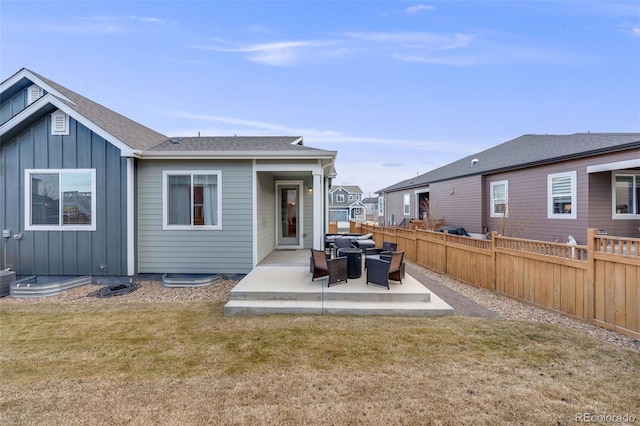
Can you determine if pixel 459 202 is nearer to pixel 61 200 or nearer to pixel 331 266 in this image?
pixel 331 266

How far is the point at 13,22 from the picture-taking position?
8727 millimetres

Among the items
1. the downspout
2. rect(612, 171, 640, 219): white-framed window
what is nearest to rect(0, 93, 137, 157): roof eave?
the downspout

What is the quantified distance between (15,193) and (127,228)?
9.34 ft

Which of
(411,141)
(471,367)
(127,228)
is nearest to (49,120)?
(127,228)

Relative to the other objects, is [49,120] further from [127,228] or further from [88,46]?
[88,46]

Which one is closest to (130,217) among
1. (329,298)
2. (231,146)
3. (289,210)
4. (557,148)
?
(231,146)

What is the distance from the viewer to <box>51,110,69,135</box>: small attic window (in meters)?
6.68

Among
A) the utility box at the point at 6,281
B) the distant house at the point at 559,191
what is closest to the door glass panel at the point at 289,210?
the utility box at the point at 6,281

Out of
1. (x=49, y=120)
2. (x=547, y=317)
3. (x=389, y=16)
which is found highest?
(x=389, y=16)

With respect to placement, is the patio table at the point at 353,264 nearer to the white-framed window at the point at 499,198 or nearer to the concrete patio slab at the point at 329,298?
the concrete patio slab at the point at 329,298

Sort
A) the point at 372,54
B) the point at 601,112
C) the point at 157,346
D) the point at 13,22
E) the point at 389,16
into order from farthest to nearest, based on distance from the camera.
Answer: the point at 601,112
the point at 372,54
the point at 389,16
the point at 13,22
the point at 157,346

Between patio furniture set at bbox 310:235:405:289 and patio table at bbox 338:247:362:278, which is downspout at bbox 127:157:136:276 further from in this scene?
patio table at bbox 338:247:362:278

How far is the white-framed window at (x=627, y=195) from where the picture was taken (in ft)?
27.9

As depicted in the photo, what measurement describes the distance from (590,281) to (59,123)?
11.2 m
